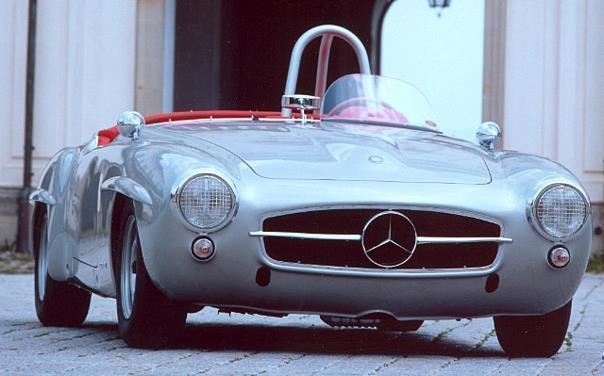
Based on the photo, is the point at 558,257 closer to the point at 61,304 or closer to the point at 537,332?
the point at 537,332

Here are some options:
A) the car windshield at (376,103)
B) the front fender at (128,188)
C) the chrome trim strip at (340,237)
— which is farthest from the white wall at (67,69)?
the chrome trim strip at (340,237)

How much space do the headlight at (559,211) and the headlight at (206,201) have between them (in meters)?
1.05

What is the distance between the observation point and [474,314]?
5746mm

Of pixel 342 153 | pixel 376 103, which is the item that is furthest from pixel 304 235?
pixel 376 103

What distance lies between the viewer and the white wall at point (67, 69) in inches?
692

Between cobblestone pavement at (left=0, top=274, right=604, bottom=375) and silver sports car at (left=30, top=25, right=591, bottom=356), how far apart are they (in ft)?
0.53

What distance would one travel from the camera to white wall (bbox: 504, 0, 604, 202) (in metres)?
17.0

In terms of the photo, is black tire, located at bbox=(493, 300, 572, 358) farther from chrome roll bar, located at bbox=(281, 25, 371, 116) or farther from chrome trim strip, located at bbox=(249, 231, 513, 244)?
chrome roll bar, located at bbox=(281, 25, 371, 116)

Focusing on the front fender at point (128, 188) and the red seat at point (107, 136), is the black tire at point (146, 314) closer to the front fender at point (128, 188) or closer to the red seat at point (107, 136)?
the front fender at point (128, 188)

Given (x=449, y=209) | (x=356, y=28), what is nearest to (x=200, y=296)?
(x=449, y=209)

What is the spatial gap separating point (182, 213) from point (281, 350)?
2.37 feet

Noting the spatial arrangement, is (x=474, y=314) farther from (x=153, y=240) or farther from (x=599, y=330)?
(x=599, y=330)

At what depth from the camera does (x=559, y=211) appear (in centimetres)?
579

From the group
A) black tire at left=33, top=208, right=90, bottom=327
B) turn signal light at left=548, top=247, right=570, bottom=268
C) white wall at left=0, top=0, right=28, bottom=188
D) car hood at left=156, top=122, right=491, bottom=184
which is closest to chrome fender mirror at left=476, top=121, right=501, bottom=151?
→ car hood at left=156, top=122, right=491, bottom=184
